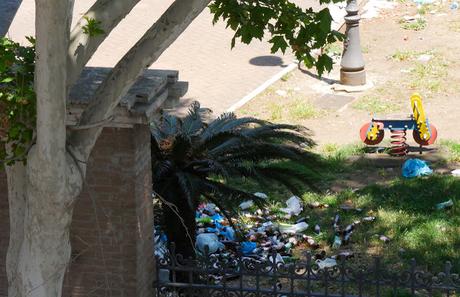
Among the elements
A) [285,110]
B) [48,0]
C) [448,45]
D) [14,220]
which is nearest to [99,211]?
[14,220]

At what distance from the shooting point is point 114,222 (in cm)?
831

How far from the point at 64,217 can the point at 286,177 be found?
4.10m

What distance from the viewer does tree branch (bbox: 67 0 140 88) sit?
21.4 feet

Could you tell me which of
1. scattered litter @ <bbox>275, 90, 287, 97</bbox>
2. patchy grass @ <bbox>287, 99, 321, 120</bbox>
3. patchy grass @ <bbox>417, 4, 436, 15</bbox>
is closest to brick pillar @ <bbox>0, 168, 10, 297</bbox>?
patchy grass @ <bbox>287, 99, 321, 120</bbox>

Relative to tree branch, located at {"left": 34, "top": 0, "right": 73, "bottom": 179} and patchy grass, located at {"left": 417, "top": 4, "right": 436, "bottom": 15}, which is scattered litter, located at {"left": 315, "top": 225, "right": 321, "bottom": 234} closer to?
tree branch, located at {"left": 34, "top": 0, "right": 73, "bottom": 179}

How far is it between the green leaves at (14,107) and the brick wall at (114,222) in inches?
54.6

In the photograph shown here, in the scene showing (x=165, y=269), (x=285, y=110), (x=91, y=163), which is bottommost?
(x=165, y=269)

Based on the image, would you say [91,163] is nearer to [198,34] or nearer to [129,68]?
[129,68]

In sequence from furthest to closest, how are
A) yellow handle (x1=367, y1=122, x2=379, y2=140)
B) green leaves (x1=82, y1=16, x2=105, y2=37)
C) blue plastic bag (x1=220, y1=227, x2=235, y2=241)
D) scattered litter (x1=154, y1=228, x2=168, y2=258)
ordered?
yellow handle (x1=367, y1=122, x2=379, y2=140) → blue plastic bag (x1=220, y1=227, x2=235, y2=241) → scattered litter (x1=154, y1=228, x2=168, y2=258) → green leaves (x1=82, y1=16, x2=105, y2=37)

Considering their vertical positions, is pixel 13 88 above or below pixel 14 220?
above

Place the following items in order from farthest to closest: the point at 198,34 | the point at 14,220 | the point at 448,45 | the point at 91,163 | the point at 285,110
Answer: the point at 198,34
the point at 448,45
the point at 285,110
the point at 91,163
the point at 14,220

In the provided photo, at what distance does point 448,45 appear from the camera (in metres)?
18.3

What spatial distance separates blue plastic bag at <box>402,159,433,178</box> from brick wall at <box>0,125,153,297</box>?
5055mm

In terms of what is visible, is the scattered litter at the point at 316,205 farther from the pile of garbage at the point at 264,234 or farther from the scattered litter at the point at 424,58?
the scattered litter at the point at 424,58
